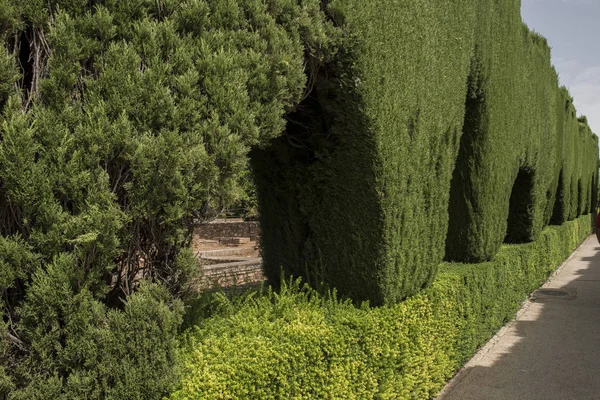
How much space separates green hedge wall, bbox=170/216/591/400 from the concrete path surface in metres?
0.33

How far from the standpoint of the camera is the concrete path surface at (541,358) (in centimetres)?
553

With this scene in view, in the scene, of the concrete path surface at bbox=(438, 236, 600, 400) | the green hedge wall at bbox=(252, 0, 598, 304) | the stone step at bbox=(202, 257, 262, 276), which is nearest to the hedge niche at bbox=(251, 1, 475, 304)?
the green hedge wall at bbox=(252, 0, 598, 304)

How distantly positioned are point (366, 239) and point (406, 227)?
46 cm

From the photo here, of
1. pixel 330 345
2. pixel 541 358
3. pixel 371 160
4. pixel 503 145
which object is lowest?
pixel 541 358

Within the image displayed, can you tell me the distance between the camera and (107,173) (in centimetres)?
253

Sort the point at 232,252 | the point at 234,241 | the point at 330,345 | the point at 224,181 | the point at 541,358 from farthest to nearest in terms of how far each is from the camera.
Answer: the point at 234,241 → the point at 232,252 → the point at 541,358 → the point at 330,345 → the point at 224,181

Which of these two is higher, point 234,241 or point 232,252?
point 234,241

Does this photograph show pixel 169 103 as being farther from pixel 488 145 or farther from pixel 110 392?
pixel 488 145

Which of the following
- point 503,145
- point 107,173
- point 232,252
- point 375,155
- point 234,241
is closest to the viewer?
point 107,173

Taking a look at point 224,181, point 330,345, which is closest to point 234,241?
point 330,345

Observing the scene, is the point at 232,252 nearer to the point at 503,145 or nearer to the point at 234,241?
the point at 234,241

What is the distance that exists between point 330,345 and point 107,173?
6.39ft

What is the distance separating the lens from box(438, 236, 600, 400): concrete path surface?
5527 millimetres

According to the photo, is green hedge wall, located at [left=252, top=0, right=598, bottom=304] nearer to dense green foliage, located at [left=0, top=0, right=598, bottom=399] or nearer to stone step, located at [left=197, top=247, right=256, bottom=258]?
dense green foliage, located at [left=0, top=0, right=598, bottom=399]
